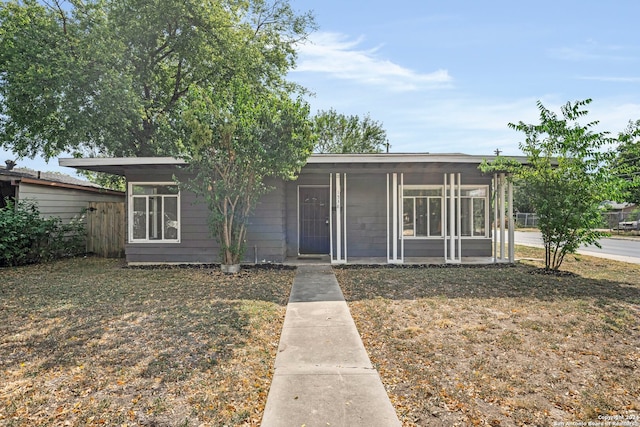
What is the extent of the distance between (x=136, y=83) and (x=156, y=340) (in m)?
11.0

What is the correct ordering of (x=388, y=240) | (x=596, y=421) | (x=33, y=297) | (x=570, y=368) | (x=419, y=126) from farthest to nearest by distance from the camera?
(x=419, y=126) < (x=388, y=240) < (x=33, y=297) < (x=570, y=368) < (x=596, y=421)

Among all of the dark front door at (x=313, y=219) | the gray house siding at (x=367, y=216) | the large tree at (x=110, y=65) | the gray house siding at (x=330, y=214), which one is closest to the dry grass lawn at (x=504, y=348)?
the gray house siding at (x=330, y=214)

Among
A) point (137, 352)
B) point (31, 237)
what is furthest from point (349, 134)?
point (137, 352)

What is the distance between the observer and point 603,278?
7.04 meters

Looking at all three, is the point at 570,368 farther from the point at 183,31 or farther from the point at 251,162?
the point at 183,31

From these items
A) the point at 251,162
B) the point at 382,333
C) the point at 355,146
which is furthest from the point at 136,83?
the point at 355,146

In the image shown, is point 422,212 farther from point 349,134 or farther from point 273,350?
point 349,134

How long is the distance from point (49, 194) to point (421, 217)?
10374 mm

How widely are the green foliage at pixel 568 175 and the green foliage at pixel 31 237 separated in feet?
37.0

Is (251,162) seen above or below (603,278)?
above

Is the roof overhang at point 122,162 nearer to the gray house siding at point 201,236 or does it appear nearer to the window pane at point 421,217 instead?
the gray house siding at point 201,236

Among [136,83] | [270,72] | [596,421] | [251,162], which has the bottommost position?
[596,421]

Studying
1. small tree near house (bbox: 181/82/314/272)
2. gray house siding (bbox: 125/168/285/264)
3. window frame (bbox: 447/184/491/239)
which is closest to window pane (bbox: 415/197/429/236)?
window frame (bbox: 447/184/491/239)

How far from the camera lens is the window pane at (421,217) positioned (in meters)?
9.63
